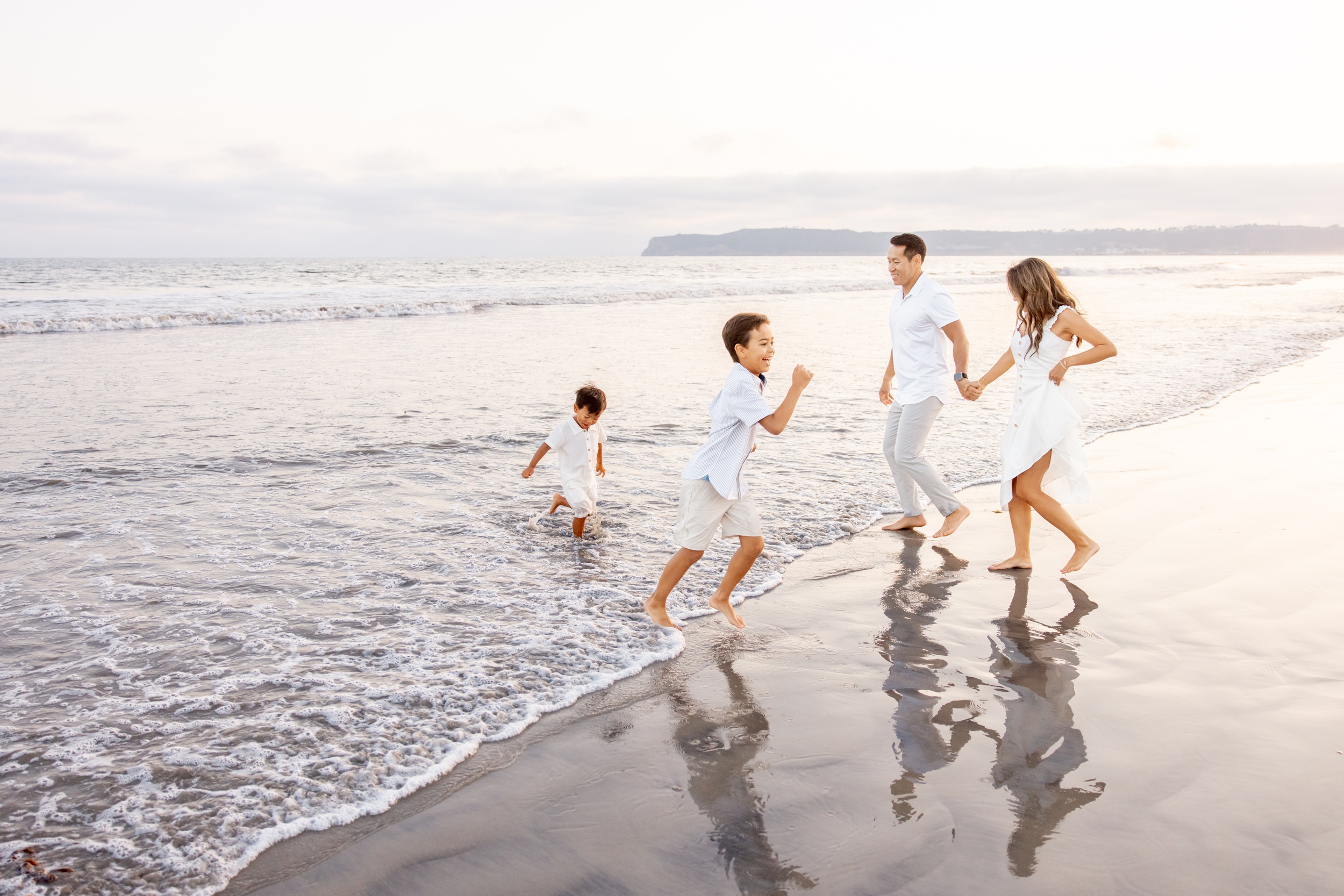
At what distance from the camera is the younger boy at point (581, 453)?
618 centimetres

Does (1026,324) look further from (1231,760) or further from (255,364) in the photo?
(255,364)

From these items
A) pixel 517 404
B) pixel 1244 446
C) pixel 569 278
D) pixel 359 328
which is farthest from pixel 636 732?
pixel 569 278

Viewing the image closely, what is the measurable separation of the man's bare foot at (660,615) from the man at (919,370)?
7.97ft

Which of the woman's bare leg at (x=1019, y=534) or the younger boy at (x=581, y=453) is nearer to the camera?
the woman's bare leg at (x=1019, y=534)

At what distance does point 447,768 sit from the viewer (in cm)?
318

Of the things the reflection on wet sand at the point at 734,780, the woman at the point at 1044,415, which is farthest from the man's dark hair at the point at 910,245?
the reflection on wet sand at the point at 734,780

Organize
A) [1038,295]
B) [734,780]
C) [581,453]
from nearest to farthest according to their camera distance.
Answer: [734,780]
[1038,295]
[581,453]

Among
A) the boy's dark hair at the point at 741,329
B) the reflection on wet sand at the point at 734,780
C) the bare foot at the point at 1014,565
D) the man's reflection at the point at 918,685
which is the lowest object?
the reflection on wet sand at the point at 734,780

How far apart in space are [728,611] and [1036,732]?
173cm

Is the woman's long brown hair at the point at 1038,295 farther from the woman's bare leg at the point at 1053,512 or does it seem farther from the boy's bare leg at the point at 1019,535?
the boy's bare leg at the point at 1019,535

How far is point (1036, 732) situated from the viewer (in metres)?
3.30

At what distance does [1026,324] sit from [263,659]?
472 cm

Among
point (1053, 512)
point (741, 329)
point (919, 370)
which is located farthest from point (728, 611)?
point (919, 370)

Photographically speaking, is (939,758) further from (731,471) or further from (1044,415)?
(1044,415)
